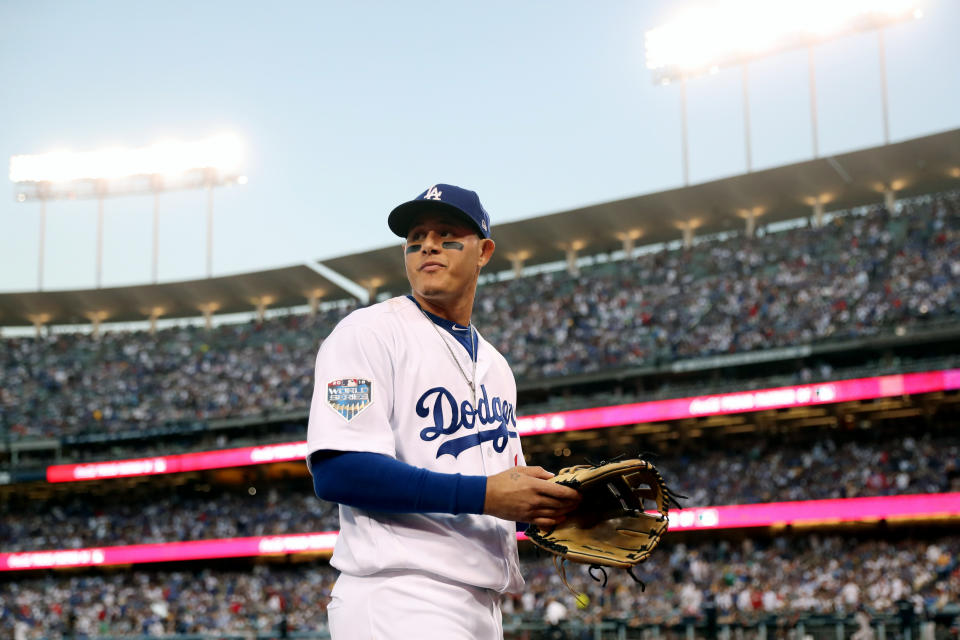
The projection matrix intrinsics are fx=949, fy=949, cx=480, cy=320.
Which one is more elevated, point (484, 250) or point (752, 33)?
point (752, 33)

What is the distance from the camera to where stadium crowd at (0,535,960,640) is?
65.4ft

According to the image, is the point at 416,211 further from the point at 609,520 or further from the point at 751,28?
the point at 751,28

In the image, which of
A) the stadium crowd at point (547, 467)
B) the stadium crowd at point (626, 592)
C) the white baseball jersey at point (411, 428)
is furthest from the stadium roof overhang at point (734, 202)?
the white baseball jersey at point (411, 428)

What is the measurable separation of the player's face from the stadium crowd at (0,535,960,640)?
49.4 ft

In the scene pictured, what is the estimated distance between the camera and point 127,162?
1799 inches

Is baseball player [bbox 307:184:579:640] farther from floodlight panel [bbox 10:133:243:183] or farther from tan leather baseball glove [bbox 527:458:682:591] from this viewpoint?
floodlight panel [bbox 10:133:243:183]

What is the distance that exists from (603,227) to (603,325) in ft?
19.0

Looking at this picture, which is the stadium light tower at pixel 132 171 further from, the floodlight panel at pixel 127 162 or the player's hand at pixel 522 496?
the player's hand at pixel 522 496

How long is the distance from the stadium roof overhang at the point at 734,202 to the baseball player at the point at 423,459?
3030 centimetres

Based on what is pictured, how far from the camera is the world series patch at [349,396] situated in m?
2.62

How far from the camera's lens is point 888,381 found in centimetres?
2416

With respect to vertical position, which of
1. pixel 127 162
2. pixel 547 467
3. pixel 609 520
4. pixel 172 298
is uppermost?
pixel 127 162

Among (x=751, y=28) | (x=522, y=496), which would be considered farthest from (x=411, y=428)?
(x=751, y=28)

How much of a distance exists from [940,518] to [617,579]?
906cm
